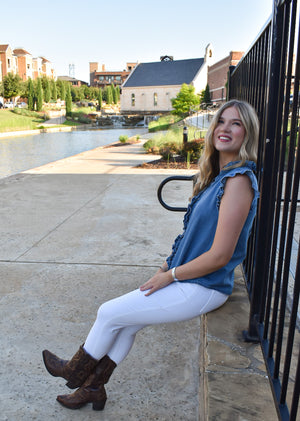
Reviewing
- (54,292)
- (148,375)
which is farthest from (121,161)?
(148,375)

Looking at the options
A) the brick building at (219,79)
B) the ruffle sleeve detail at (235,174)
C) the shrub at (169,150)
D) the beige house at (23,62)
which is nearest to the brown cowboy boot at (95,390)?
the ruffle sleeve detail at (235,174)

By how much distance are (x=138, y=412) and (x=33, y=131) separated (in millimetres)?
40780

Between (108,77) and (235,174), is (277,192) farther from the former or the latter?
(108,77)

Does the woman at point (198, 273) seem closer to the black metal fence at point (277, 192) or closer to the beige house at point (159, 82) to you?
the black metal fence at point (277, 192)

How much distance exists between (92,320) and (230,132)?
163 centimetres

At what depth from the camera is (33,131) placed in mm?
40031

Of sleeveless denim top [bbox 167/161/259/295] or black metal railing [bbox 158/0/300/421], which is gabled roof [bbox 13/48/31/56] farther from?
sleeveless denim top [bbox 167/161/259/295]

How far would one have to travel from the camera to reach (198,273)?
173cm

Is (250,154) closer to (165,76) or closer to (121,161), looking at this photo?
(121,161)

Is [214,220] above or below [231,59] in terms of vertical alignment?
below

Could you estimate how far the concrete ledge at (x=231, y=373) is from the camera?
1.76m

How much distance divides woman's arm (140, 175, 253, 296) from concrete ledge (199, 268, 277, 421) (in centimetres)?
60

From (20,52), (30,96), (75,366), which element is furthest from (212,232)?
(20,52)

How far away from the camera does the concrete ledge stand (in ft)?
5.77
